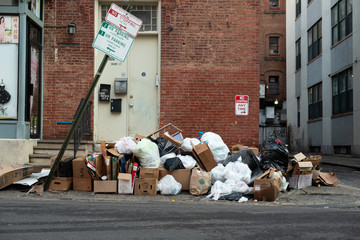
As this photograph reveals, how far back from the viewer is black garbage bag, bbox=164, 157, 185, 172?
8.25 metres

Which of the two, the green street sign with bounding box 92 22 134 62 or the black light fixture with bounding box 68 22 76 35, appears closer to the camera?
the green street sign with bounding box 92 22 134 62

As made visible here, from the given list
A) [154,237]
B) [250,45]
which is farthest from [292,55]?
[154,237]

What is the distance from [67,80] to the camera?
11.2 meters

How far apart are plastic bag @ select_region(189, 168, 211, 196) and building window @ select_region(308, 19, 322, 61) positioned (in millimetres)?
19466

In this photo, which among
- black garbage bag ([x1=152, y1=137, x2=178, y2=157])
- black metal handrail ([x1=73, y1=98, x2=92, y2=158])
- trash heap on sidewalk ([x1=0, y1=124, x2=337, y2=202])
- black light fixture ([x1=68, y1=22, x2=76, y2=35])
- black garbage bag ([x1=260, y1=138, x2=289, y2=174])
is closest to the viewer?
trash heap on sidewalk ([x1=0, y1=124, x2=337, y2=202])

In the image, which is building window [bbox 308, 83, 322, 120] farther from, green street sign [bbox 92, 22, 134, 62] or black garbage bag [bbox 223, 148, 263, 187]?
green street sign [bbox 92, 22, 134, 62]

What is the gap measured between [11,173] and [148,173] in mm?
2544

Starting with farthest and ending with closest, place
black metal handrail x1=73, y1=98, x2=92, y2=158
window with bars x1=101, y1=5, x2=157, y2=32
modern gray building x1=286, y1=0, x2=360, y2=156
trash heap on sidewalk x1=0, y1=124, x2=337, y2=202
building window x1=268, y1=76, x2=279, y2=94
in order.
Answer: building window x1=268, y1=76, x2=279, y2=94 → modern gray building x1=286, y1=0, x2=360, y2=156 → window with bars x1=101, y1=5, x2=157, y2=32 → black metal handrail x1=73, y1=98, x2=92, y2=158 → trash heap on sidewalk x1=0, y1=124, x2=337, y2=202

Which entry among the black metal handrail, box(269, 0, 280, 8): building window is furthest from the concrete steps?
box(269, 0, 280, 8): building window

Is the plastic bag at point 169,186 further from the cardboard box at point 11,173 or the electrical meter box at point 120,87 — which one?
the electrical meter box at point 120,87

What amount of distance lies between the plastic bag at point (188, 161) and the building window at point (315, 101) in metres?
18.5

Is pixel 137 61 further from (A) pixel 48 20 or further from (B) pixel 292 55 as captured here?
(B) pixel 292 55

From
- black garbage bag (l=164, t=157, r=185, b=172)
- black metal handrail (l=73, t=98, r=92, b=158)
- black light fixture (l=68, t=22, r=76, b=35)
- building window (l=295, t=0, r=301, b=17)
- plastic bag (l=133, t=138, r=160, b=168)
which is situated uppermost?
building window (l=295, t=0, r=301, b=17)

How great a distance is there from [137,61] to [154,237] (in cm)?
765
